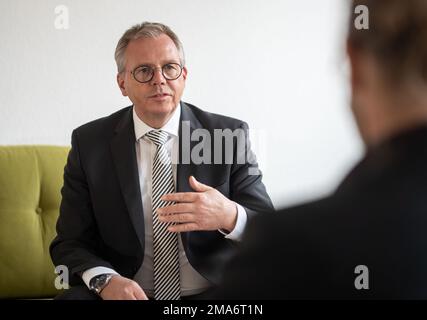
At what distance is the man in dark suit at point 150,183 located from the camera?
1.26m

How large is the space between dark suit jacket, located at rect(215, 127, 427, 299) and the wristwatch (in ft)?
2.56

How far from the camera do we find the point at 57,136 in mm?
1686

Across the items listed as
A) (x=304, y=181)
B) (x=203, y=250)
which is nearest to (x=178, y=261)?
(x=203, y=250)

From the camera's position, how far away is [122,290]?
1150mm

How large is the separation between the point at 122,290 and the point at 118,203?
21 cm

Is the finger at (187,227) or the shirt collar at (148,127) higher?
the shirt collar at (148,127)

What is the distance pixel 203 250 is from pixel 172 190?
0.50ft

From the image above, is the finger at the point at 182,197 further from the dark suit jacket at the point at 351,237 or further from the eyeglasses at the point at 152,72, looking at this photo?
the dark suit jacket at the point at 351,237
